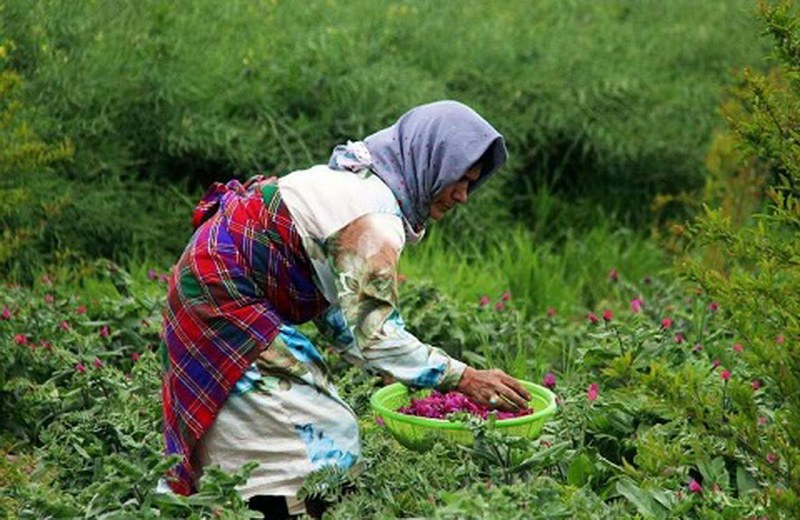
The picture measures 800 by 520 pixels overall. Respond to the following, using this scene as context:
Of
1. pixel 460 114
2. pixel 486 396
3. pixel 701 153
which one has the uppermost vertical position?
pixel 460 114

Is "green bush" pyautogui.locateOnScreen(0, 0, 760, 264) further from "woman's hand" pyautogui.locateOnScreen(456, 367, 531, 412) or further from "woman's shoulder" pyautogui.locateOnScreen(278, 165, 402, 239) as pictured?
"woman's hand" pyautogui.locateOnScreen(456, 367, 531, 412)

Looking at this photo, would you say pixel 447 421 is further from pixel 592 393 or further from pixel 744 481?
pixel 744 481

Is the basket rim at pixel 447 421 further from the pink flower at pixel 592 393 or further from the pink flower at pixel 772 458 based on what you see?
the pink flower at pixel 772 458

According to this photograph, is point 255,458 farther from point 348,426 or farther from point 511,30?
point 511,30

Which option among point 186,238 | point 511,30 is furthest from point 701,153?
point 186,238

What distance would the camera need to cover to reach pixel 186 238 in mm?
7465

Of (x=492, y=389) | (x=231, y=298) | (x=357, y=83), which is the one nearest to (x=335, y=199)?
(x=231, y=298)

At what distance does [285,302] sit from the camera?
163 inches

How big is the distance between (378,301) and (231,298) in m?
0.43

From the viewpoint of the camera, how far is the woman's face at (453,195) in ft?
13.5

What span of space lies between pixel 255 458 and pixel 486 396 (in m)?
0.60

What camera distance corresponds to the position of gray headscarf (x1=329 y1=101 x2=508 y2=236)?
4.05 m

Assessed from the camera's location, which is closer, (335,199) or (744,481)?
(335,199)

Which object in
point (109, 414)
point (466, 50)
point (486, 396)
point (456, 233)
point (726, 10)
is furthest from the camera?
point (726, 10)
